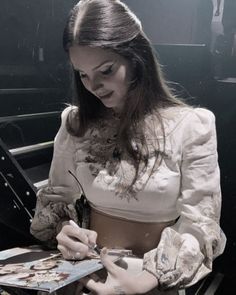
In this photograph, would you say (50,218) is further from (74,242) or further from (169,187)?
(169,187)

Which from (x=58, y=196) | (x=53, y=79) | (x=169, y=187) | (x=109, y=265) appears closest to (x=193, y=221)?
(x=169, y=187)

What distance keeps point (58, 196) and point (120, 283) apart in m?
0.33

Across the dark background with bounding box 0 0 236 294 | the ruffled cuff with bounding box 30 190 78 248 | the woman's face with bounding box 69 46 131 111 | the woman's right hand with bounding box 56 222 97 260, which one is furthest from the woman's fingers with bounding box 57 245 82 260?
the dark background with bounding box 0 0 236 294

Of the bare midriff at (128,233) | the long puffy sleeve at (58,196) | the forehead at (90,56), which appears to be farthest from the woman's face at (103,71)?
the bare midriff at (128,233)

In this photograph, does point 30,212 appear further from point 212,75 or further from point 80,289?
point 212,75

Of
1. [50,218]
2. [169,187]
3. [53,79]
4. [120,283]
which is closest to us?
[120,283]

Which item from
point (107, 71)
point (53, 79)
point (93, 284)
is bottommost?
point (93, 284)

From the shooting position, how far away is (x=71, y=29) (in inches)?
35.4

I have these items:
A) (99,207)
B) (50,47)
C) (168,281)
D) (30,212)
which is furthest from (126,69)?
(50,47)

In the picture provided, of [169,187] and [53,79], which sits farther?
[53,79]

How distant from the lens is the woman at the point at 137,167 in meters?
0.84

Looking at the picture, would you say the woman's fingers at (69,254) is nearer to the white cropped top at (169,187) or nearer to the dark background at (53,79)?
the white cropped top at (169,187)

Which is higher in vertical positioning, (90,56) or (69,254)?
(90,56)

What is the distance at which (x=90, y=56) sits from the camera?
0.87m
